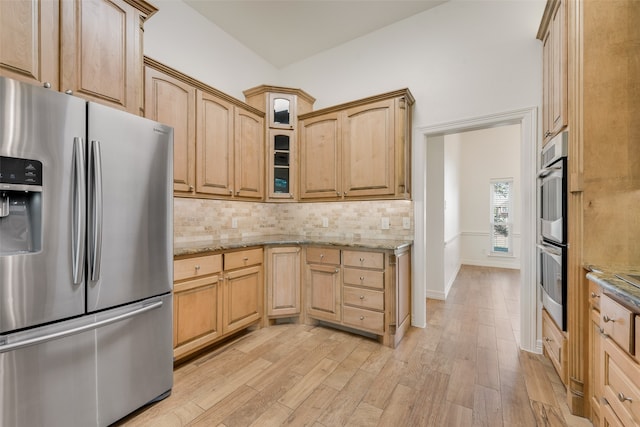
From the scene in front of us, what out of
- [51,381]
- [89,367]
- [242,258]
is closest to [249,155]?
[242,258]

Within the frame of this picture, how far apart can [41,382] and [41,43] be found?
5.65ft

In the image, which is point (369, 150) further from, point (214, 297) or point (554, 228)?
point (214, 297)

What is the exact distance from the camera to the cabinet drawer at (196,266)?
6.81 feet

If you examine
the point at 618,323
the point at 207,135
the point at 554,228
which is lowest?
the point at 618,323

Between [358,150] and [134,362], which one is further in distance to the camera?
[358,150]

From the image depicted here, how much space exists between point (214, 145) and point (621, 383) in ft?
10.3

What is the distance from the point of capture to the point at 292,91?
3.33 metres

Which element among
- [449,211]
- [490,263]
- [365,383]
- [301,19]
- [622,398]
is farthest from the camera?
[490,263]

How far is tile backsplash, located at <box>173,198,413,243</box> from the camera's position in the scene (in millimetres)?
2838

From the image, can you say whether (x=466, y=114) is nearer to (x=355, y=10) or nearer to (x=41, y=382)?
(x=355, y=10)

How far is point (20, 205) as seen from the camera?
127cm

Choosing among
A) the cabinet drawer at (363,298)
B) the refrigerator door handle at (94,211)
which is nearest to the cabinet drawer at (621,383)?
the cabinet drawer at (363,298)

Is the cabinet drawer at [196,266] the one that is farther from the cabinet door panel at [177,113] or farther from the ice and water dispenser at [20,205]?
the ice and water dispenser at [20,205]

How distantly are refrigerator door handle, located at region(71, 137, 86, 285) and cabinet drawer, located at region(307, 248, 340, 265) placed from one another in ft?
6.25
